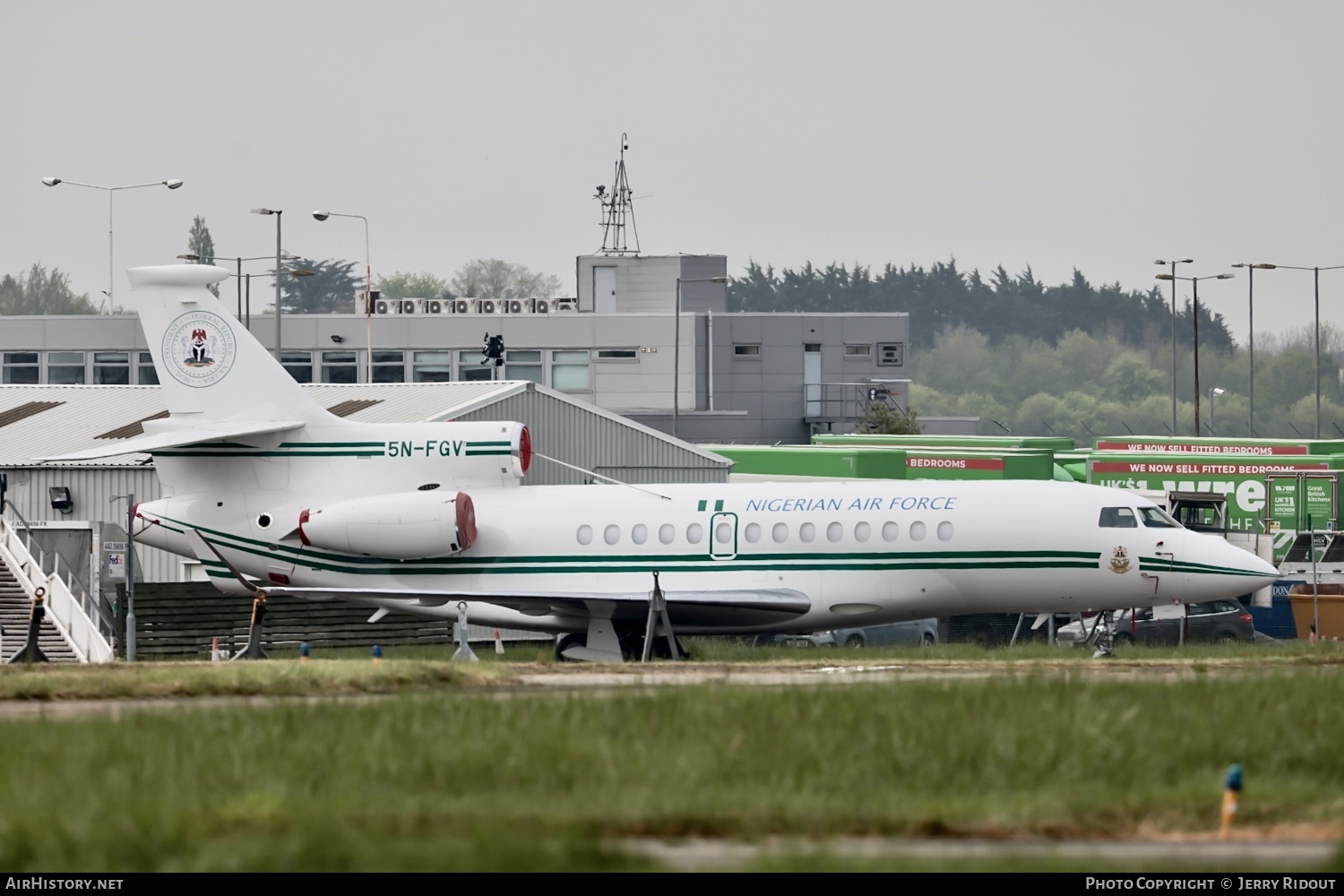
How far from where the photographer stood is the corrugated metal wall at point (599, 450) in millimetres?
44844

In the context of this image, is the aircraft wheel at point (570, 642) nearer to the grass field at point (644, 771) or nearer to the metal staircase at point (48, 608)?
the metal staircase at point (48, 608)

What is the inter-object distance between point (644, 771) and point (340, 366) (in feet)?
A: 266

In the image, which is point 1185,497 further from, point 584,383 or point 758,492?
point 584,383

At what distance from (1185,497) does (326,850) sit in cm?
3806

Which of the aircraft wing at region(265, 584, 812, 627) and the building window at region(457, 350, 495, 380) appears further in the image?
the building window at region(457, 350, 495, 380)

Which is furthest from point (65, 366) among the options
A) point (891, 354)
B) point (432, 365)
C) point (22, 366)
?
point (891, 354)

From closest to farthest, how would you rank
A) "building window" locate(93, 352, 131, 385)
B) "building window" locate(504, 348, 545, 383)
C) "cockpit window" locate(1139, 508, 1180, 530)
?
"cockpit window" locate(1139, 508, 1180, 530)
"building window" locate(504, 348, 545, 383)
"building window" locate(93, 352, 131, 385)

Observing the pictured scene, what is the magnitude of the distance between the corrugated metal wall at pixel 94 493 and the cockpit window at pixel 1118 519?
23.2 meters

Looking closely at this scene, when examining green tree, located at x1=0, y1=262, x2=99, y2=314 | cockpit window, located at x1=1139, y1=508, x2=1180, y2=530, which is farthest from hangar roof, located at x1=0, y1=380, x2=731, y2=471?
green tree, located at x1=0, y1=262, x2=99, y2=314

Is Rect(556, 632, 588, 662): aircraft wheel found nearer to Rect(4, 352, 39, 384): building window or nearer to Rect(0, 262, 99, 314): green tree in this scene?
Rect(4, 352, 39, 384): building window

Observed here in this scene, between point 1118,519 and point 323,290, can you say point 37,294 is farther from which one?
point 1118,519

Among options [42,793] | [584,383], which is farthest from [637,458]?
[584,383]

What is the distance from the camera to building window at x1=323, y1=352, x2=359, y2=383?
9019 centimetres

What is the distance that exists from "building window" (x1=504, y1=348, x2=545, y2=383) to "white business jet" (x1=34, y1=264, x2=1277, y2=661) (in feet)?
185
